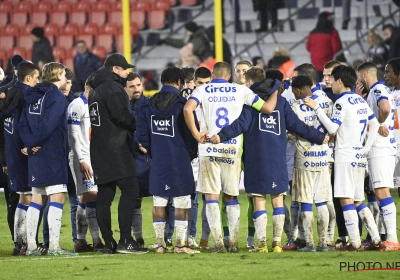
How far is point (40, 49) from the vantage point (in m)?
20.4

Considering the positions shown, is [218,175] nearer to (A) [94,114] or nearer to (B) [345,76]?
(A) [94,114]

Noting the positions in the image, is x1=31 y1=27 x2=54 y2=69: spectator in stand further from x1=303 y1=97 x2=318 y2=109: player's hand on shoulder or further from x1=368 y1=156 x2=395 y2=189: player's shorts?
x1=368 y1=156 x2=395 y2=189: player's shorts

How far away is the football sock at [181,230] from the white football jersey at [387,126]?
2.11m

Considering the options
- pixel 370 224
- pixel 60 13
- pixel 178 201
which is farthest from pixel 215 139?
pixel 60 13

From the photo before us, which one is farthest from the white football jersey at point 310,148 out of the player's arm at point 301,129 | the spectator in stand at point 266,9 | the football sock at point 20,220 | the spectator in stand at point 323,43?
the spectator in stand at point 266,9

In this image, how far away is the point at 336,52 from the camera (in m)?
19.4

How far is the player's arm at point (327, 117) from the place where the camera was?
971 cm

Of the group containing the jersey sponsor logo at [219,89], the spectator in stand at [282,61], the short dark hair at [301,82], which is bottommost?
the jersey sponsor logo at [219,89]

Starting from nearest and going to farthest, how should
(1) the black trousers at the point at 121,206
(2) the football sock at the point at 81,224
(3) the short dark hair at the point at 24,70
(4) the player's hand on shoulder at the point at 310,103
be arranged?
(4) the player's hand on shoulder at the point at 310,103 → (1) the black trousers at the point at 121,206 → (3) the short dark hair at the point at 24,70 → (2) the football sock at the point at 81,224

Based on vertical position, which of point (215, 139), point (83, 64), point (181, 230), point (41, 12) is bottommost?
point (181, 230)

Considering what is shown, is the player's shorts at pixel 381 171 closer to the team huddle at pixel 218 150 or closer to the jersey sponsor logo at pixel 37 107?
the team huddle at pixel 218 150

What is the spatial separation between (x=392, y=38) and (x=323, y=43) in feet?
4.49

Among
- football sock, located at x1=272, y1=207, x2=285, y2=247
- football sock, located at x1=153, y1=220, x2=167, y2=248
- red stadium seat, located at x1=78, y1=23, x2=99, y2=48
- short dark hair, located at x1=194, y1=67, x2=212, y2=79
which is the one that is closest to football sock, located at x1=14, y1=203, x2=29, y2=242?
football sock, located at x1=153, y1=220, x2=167, y2=248

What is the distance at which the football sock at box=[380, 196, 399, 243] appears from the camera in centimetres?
992
